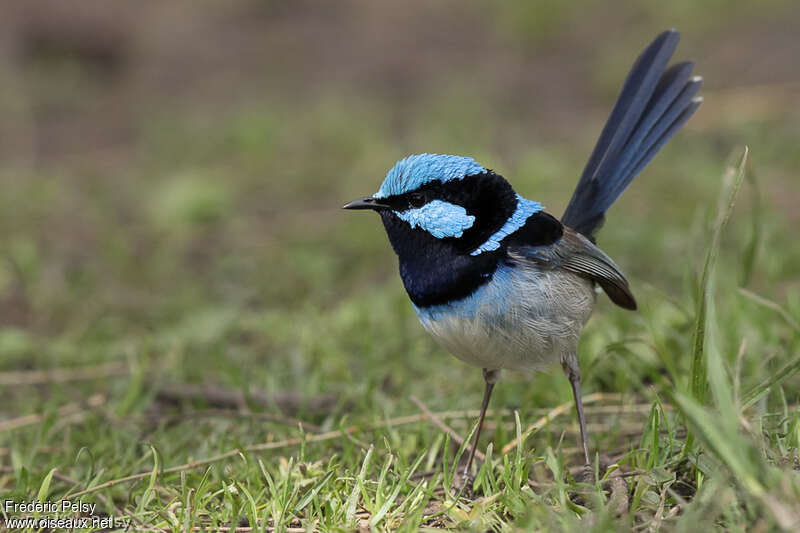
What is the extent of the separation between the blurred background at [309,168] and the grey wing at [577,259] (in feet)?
1.32

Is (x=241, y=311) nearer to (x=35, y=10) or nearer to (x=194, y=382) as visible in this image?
(x=194, y=382)

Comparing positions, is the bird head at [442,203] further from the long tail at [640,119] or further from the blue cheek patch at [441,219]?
the long tail at [640,119]

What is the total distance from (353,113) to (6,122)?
3.34m

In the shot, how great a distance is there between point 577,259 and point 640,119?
775 millimetres

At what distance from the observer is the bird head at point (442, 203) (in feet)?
9.33

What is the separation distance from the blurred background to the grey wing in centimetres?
40

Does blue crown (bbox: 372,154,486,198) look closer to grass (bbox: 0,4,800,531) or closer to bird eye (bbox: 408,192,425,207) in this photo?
bird eye (bbox: 408,192,425,207)

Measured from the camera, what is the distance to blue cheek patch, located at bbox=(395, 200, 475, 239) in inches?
112

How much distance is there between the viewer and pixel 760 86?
25.1 feet

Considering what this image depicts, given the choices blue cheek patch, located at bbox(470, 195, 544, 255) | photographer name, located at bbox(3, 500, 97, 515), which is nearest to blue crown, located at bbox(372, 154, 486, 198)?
blue cheek patch, located at bbox(470, 195, 544, 255)

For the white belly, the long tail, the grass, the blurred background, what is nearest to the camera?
the grass

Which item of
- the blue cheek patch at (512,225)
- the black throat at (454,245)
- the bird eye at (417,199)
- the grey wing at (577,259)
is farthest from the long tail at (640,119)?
the bird eye at (417,199)

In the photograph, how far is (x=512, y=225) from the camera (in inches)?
116

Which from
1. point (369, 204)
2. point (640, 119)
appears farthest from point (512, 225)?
point (640, 119)
